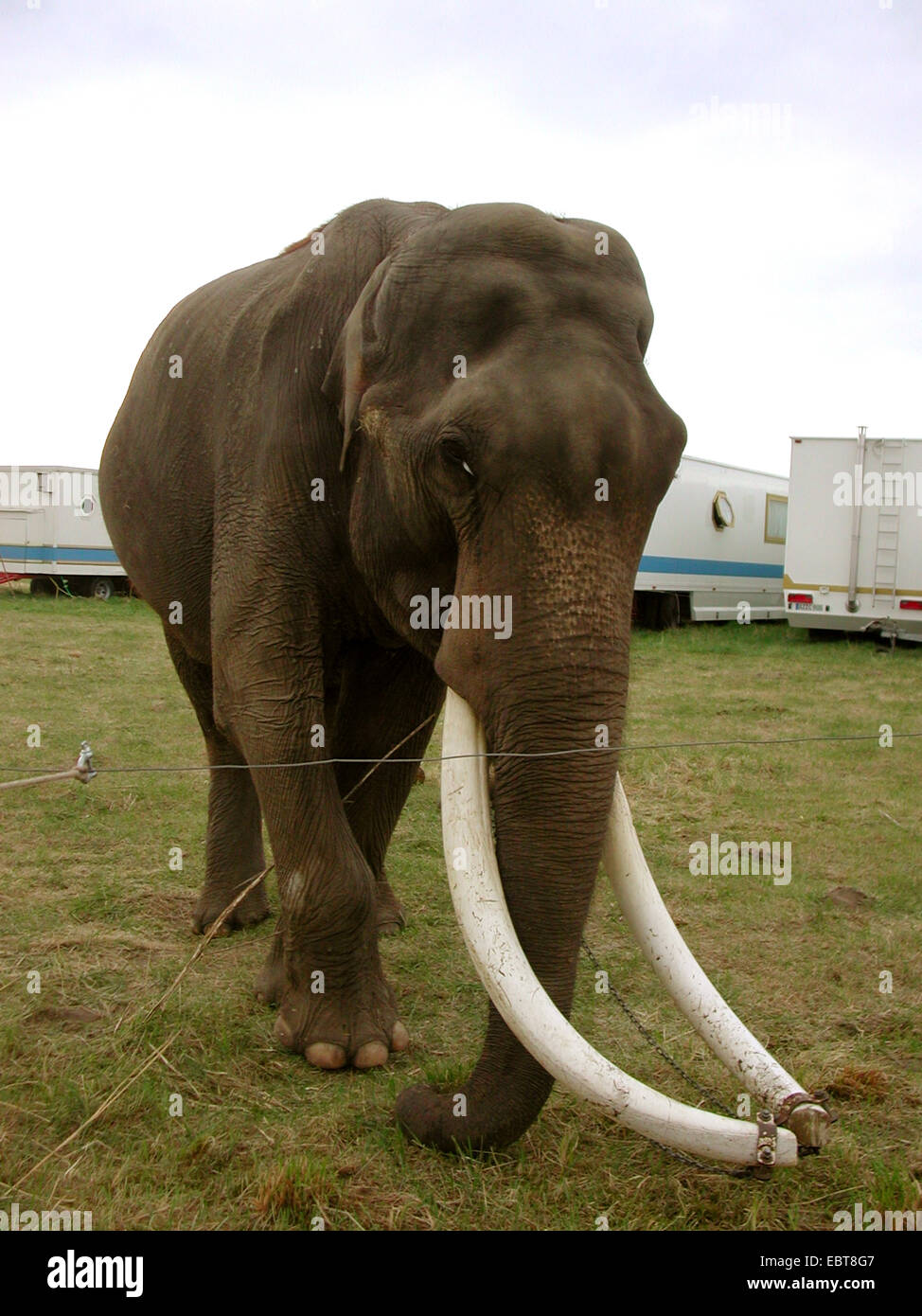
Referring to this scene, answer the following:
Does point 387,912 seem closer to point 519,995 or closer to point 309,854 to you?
point 309,854

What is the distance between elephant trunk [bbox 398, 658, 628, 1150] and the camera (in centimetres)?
296

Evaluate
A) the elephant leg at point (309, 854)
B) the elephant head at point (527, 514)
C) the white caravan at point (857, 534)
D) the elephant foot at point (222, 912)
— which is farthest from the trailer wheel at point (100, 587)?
the elephant head at point (527, 514)

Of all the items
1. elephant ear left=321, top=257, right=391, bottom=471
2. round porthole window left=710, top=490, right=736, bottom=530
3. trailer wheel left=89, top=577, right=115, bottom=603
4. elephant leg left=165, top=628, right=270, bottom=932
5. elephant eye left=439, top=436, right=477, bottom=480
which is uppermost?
round porthole window left=710, top=490, right=736, bottom=530

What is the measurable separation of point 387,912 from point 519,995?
272cm

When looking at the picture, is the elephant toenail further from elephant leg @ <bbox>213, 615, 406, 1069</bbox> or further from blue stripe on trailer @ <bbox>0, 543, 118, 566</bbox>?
blue stripe on trailer @ <bbox>0, 543, 118, 566</bbox>

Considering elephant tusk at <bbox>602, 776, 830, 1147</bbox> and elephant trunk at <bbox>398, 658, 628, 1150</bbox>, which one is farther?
elephant trunk at <bbox>398, 658, 628, 1150</bbox>

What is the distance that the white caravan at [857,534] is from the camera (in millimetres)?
18359

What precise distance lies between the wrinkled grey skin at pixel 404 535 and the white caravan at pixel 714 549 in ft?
55.3

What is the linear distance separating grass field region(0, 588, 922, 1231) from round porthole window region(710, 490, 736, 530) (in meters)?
14.3

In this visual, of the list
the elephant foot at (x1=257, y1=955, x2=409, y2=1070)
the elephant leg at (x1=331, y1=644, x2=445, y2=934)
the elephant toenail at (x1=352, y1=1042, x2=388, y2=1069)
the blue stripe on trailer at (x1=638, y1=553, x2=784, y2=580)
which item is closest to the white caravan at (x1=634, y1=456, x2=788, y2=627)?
the blue stripe on trailer at (x1=638, y1=553, x2=784, y2=580)

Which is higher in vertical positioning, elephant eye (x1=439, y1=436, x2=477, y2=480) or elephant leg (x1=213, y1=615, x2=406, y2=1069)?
elephant eye (x1=439, y1=436, x2=477, y2=480)

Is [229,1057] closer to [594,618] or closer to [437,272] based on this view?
[594,618]
